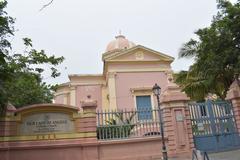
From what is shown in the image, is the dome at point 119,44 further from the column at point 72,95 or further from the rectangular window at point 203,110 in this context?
the rectangular window at point 203,110

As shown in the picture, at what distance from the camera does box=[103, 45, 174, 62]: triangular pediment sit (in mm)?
24438

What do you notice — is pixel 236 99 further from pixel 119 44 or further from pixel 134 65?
pixel 119 44

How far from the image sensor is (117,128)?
12398mm

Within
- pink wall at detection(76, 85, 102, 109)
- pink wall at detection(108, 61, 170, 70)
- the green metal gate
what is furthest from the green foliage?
pink wall at detection(76, 85, 102, 109)

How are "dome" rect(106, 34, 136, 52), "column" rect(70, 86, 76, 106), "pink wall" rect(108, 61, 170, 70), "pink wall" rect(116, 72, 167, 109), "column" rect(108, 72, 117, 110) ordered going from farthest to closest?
1. "dome" rect(106, 34, 136, 52)
2. "column" rect(70, 86, 76, 106)
3. "pink wall" rect(108, 61, 170, 70)
4. "pink wall" rect(116, 72, 167, 109)
5. "column" rect(108, 72, 117, 110)

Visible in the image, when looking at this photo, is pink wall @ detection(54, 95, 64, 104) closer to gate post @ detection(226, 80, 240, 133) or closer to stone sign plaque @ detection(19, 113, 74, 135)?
stone sign plaque @ detection(19, 113, 74, 135)

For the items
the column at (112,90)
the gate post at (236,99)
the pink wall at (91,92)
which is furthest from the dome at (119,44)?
the gate post at (236,99)

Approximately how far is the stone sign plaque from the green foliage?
1304 millimetres

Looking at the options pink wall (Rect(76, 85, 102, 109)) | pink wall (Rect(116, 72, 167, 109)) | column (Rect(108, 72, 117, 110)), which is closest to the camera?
column (Rect(108, 72, 117, 110))

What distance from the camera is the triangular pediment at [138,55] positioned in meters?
24.4

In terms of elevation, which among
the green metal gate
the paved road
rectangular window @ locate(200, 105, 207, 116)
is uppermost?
rectangular window @ locate(200, 105, 207, 116)

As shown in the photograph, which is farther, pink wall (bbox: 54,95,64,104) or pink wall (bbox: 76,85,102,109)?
pink wall (bbox: 54,95,64,104)

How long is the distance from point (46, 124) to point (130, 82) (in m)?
13.1

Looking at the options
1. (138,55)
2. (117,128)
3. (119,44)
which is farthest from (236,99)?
(119,44)
